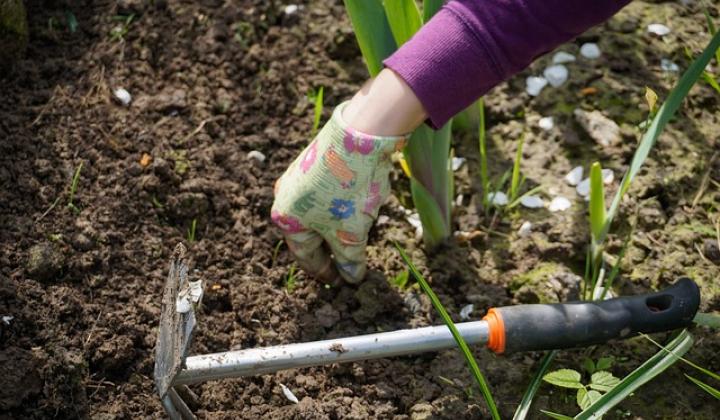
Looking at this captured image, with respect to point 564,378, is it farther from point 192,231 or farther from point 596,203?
point 192,231

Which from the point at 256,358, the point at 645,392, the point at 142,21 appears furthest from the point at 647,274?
the point at 142,21

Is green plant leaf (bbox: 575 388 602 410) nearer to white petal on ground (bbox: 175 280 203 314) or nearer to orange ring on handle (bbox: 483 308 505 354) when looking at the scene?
orange ring on handle (bbox: 483 308 505 354)

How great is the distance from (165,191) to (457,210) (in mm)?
654

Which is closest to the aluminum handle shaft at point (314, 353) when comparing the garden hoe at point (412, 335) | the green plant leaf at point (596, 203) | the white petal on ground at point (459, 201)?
the garden hoe at point (412, 335)

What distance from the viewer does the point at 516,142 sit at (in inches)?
74.5

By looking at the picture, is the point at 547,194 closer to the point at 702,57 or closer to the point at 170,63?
the point at 702,57

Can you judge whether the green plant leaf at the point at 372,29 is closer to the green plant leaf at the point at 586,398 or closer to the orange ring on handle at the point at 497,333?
the orange ring on handle at the point at 497,333

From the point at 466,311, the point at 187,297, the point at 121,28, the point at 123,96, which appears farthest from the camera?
the point at 121,28

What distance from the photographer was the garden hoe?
1278 mm

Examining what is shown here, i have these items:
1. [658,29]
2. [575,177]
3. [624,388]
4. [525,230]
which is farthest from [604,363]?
[658,29]

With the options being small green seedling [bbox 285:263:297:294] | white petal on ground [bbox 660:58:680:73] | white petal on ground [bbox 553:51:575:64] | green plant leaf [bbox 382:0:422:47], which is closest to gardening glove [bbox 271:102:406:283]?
small green seedling [bbox 285:263:297:294]

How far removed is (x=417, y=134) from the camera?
4.95 ft

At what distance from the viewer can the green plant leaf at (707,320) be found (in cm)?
140

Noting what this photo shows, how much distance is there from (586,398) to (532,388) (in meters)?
0.09
